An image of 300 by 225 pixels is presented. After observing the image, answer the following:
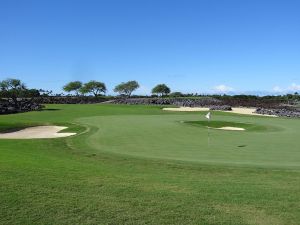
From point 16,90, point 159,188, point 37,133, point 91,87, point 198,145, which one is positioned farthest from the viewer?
point 91,87

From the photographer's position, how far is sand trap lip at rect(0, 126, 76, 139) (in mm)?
25977

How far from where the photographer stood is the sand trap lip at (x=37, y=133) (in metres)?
26.0

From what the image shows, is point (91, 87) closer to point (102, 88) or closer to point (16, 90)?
point (102, 88)

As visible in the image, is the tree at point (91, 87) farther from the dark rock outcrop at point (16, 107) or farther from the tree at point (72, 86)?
the dark rock outcrop at point (16, 107)

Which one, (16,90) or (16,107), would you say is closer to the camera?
(16,107)

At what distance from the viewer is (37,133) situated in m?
27.9

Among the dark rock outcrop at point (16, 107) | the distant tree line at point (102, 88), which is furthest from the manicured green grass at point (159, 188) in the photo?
the distant tree line at point (102, 88)

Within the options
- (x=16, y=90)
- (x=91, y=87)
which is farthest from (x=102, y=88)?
(x=16, y=90)

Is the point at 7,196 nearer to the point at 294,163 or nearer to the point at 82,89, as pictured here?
the point at 294,163

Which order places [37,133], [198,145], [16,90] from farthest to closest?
[16,90], [37,133], [198,145]

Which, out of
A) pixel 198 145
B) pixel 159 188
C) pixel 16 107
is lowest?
pixel 198 145

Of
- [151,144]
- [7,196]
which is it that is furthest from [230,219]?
[151,144]

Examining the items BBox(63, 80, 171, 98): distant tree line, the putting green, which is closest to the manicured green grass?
the putting green

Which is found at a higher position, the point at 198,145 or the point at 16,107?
the point at 16,107
